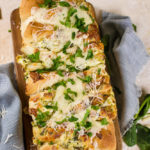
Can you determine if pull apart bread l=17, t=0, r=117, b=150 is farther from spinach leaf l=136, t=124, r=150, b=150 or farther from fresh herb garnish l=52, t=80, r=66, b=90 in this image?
spinach leaf l=136, t=124, r=150, b=150

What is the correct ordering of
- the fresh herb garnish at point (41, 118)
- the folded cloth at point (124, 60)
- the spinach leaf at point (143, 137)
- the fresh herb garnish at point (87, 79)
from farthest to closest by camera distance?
1. the spinach leaf at point (143, 137)
2. the folded cloth at point (124, 60)
3. the fresh herb garnish at point (87, 79)
4. the fresh herb garnish at point (41, 118)

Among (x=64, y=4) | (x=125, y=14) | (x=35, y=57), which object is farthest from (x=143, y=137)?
(x=64, y=4)

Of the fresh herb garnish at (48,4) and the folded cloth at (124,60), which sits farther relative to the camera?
the folded cloth at (124,60)

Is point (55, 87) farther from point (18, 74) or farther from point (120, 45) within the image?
point (120, 45)

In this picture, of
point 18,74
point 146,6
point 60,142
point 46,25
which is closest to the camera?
point 60,142

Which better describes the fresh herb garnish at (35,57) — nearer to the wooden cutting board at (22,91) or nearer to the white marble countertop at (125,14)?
the wooden cutting board at (22,91)

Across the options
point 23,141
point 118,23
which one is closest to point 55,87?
point 23,141

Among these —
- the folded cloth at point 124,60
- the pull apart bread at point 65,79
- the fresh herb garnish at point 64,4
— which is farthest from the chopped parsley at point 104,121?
the fresh herb garnish at point 64,4
